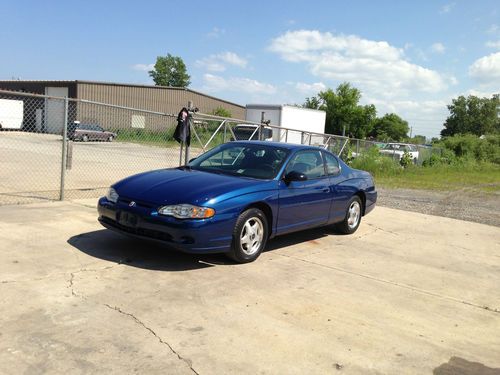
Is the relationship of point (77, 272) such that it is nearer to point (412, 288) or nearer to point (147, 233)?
point (147, 233)

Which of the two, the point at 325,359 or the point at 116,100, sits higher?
the point at 116,100

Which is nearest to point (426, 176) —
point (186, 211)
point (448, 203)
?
point (448, 203)

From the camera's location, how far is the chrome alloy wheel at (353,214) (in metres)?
7.77

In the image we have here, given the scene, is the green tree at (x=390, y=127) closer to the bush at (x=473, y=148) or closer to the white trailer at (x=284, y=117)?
the bush at (x=473, y=148)

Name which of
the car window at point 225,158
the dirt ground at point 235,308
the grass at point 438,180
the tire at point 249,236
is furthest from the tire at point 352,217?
the grass at point 438,180

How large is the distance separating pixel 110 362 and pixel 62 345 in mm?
417

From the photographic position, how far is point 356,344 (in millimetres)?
3713

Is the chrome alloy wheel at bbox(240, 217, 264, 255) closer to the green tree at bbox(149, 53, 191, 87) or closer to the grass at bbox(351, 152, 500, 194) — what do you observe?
the grass at bbox(351, 152, 500, 194)

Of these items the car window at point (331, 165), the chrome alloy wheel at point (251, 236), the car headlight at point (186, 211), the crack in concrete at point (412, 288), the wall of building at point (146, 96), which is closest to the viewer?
the crack in concrete at point (412, 288)

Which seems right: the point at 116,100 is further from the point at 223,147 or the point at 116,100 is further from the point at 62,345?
the point at 62,345

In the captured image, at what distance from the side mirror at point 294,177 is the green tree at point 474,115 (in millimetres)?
82490

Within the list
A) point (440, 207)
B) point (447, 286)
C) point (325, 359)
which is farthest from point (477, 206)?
point (325, 359)

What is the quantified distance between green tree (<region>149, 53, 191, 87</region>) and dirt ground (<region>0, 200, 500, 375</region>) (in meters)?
90.7

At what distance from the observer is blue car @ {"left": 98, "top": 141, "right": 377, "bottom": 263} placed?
5023 millimetres
